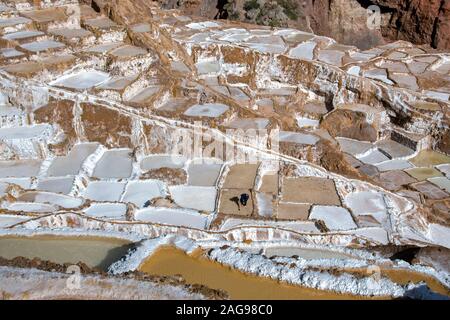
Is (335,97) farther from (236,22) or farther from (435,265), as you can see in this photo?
(435,265)

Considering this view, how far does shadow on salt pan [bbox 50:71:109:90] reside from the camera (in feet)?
67.4

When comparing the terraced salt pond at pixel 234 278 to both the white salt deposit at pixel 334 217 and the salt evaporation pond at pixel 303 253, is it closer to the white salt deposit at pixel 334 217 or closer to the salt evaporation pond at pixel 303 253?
the salt evaporation pond at pixel 303 253

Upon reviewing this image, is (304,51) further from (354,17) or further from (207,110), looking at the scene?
(354,17)

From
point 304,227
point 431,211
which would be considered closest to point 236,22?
point 431,211

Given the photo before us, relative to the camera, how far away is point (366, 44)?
40000 mm

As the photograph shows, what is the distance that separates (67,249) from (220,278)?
3.94 metres

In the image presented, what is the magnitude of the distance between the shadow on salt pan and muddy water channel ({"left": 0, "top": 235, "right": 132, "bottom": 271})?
344 inches

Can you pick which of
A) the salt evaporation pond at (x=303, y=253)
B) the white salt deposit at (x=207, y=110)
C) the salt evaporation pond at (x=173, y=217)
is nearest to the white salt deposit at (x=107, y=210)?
the salt evaporation pond at (x=173, y=217)

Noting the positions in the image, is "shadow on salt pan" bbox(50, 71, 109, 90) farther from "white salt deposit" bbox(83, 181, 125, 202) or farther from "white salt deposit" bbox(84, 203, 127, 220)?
"white salt deposit" bbox(84, 203, 127, 220)

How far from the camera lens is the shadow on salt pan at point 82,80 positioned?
20.5 m

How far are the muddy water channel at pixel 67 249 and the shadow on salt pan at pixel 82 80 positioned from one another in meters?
8.74

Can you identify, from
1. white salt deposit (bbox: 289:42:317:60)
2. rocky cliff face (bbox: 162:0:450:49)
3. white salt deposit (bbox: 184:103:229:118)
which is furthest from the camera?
rocky cliff face (bbox: 162:0:450:49)

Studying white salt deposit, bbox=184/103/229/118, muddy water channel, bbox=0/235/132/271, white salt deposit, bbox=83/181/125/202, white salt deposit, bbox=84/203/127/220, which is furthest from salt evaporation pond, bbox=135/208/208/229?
white salt deposit, bbox=184/103/229/118

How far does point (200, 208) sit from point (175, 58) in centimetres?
1210
